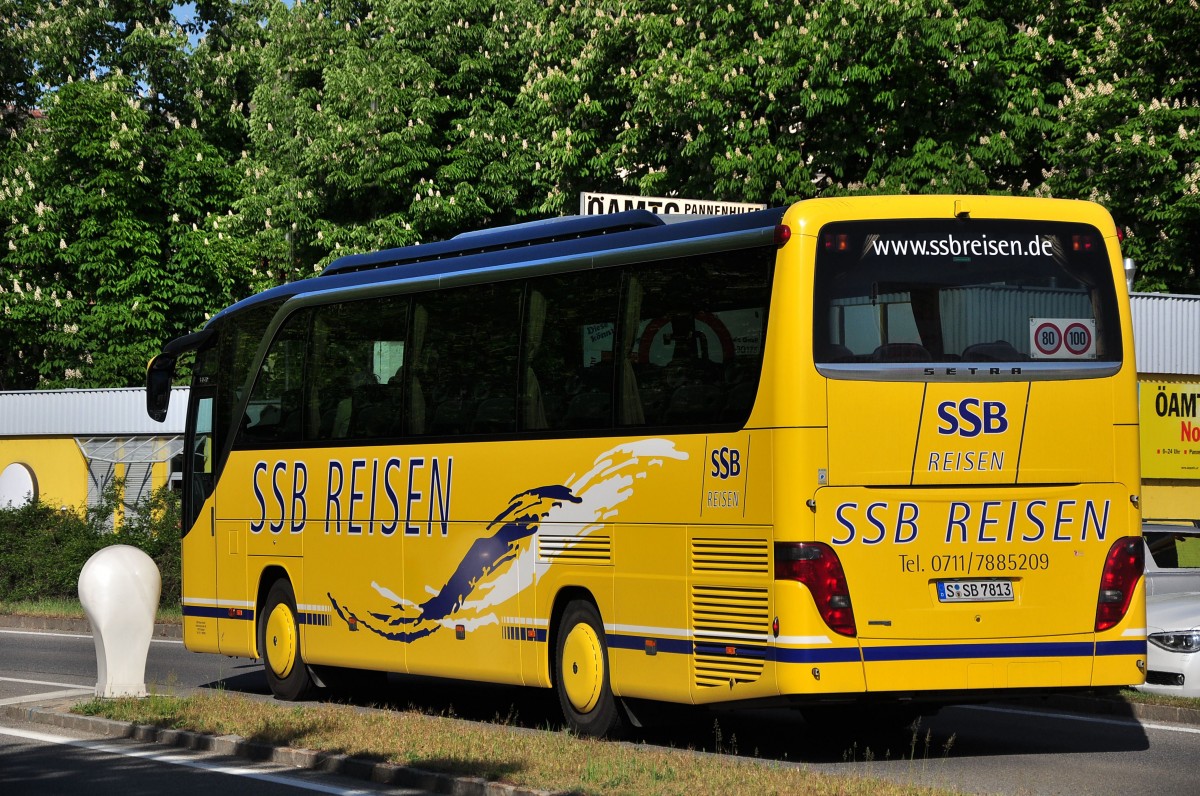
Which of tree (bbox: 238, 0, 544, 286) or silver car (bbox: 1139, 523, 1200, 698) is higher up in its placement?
tree (bbox: 238, 0, 544, 286)

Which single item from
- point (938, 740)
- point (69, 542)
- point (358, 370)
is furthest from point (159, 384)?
point (69, 542)

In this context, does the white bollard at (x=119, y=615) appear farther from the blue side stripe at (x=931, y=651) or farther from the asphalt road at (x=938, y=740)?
the blue side stripe at (x=931, y=651)

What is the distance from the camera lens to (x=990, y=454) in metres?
11.4

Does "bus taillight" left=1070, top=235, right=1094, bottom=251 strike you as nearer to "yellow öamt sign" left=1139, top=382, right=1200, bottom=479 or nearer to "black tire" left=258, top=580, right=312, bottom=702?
"black tire" left=258, top=580, right=312, bottom=702

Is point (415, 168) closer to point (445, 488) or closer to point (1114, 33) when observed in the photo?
point (1114, 33)

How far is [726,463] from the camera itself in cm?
1163

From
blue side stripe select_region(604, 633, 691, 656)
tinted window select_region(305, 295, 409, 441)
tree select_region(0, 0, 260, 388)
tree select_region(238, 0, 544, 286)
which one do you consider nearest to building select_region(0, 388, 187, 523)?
tree select_region(238, 0, 544, 286)

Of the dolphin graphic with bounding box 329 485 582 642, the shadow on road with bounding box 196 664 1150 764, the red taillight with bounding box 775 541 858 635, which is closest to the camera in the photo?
the red taillight with bounding box 775 541 858 635

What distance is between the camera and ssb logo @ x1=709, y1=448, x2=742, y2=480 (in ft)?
37.8

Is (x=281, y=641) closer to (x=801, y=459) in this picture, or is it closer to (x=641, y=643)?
(x=641, y=643)

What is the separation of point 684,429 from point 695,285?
0.93 metres

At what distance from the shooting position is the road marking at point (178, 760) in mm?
10836

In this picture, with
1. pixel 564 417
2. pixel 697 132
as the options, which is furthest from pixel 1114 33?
pixel 564 417

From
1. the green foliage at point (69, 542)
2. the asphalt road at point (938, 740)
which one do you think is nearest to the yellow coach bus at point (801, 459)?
the asphalt road at point (938, 740)
